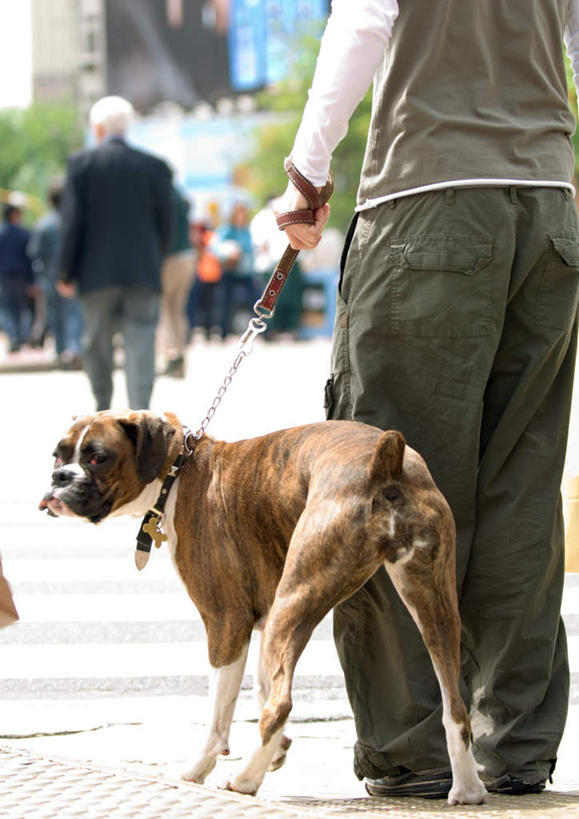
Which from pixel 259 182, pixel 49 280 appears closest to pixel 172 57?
pixel 259 182

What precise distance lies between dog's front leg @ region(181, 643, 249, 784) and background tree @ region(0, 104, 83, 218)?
358ft

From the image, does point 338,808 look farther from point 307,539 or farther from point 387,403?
point 387,403

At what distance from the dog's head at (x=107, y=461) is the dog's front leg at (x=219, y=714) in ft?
1.87

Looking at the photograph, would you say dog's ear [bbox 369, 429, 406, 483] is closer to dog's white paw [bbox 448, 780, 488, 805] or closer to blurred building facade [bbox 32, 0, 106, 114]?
dog's white paw [bbox 448, 780, 488, 805]

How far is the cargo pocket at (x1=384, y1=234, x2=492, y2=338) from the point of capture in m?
3.60

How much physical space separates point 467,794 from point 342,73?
175 centimetres

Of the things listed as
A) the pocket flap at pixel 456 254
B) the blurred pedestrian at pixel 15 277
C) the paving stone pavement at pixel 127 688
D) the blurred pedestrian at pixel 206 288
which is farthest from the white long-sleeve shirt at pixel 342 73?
the blurred pedestrian at pixel 206 288

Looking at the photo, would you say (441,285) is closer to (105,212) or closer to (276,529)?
(276,529)

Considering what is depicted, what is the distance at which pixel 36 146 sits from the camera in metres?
112

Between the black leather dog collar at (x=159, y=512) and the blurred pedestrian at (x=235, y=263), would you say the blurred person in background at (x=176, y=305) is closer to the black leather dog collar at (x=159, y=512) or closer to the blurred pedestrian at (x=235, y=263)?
the blurred pedestrian at (x=235, y=263)

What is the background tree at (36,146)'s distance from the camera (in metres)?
112

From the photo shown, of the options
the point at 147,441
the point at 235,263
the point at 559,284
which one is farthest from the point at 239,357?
the point at 235,263

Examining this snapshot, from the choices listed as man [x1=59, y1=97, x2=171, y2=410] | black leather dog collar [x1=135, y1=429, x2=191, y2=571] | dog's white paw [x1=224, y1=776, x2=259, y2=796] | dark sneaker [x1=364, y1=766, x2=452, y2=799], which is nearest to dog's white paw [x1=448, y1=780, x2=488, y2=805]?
dark sneaker [x1=364, y1=766, x2=452, y2=799]

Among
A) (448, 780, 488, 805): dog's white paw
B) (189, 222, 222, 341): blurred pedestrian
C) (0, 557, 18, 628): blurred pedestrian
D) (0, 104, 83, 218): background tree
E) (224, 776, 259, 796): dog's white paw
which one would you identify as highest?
(0, 557, 18, 628): blurred pedestrian
